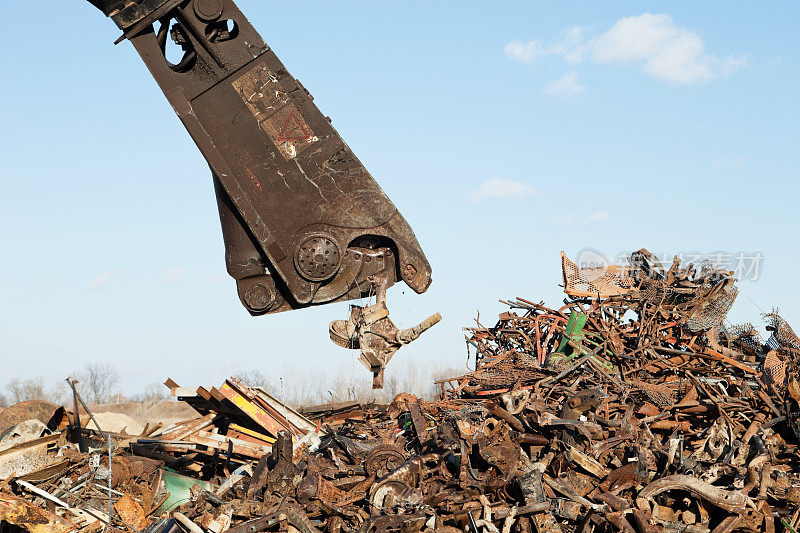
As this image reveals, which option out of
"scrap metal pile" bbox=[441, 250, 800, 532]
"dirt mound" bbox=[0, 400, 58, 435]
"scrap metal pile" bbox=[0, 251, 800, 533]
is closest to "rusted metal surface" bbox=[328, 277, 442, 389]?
"scrap metal pile" bbox=[0, 251, 800, 533]

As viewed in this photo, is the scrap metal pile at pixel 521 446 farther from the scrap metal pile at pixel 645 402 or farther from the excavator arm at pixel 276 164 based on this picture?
the excavator arm at pixel 276 164

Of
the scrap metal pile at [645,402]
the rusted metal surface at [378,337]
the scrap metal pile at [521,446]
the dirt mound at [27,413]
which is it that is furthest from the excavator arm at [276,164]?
the dirt mound at [27,413]

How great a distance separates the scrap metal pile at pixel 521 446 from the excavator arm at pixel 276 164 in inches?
57.0

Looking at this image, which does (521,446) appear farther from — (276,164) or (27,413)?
(27,413)

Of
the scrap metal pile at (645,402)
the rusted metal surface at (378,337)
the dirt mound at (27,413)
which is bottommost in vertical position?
the scrap metal pile at (645,402)

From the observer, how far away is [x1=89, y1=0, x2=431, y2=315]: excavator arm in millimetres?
6336

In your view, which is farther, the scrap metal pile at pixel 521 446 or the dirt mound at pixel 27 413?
the dirt mound at pixel 27 413

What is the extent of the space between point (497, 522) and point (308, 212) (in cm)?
296

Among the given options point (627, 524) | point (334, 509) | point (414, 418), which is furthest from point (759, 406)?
point (334, 509)

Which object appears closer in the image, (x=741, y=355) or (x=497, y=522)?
(x=497, y=522)

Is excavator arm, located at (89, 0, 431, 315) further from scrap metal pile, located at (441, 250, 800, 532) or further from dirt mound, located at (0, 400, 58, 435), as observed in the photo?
dirt mound, located at (0, 400, 58, 435)

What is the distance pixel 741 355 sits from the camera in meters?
8.20

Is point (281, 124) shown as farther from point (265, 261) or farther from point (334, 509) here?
point (334, 509)

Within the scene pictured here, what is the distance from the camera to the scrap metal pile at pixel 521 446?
539 centimetres
